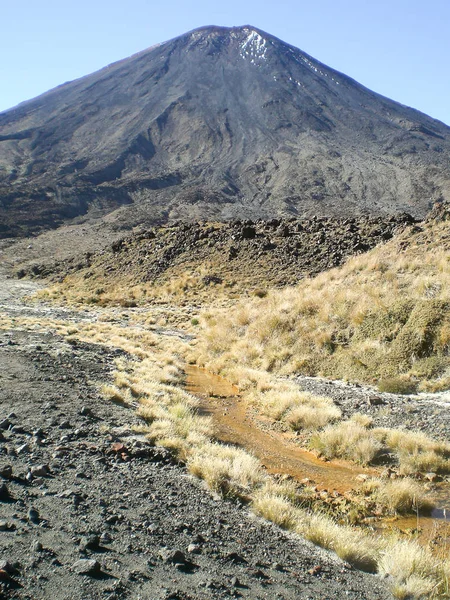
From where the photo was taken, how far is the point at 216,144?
361ft

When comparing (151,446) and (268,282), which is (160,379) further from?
(268,282)

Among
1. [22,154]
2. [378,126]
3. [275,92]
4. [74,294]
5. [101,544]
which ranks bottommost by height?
[74,294]

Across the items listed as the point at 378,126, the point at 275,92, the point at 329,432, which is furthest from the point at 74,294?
the point at 275,92

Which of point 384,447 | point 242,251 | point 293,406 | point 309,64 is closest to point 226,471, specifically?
point 384,447

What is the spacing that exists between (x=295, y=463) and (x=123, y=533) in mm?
4297

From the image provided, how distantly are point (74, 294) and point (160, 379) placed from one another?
24.4m

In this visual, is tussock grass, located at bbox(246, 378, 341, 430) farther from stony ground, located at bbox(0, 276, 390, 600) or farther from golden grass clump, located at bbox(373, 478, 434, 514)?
stony ground, located at bbox(0, 276, 390, 600)

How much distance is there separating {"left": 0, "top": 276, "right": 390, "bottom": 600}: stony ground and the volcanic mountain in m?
66.2

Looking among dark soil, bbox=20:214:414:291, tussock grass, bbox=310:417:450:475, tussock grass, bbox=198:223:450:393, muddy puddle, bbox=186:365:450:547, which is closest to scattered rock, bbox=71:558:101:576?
muddy puddle, bbox=186:365:450:547

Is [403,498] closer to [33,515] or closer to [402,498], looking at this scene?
[402,498]

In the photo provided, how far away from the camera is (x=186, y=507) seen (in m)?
5.56

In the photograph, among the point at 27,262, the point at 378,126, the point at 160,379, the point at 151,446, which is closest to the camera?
the point at 151,446

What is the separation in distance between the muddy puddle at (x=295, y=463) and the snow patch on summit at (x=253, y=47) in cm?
15405

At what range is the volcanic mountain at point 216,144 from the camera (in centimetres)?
8212
